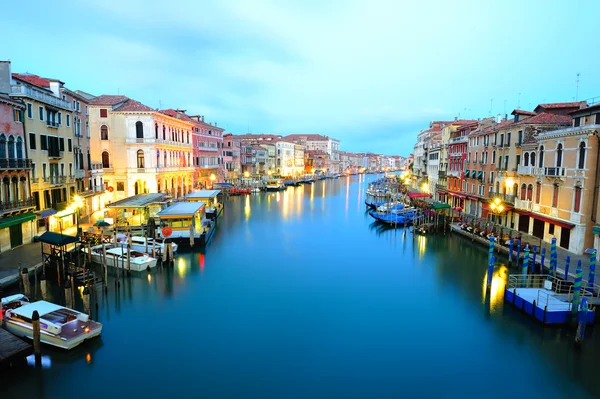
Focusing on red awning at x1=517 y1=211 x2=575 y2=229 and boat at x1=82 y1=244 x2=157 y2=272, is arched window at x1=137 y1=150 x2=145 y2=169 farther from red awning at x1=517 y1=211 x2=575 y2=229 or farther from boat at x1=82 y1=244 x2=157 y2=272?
red awning at x1=517 y1=211 x2=575 y2=229

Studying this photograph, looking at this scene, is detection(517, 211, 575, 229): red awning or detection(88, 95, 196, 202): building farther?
detection(88, 95, 196, 202): building

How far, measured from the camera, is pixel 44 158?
20750 millimetres

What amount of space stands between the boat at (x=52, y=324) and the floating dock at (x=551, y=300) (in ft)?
44.9

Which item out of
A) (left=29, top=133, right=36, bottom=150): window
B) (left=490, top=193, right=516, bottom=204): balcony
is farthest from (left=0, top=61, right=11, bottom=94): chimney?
(left=490, top=193, right=516, bottom=204): balcony

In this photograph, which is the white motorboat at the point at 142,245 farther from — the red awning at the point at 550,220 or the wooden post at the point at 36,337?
the red awning at the point at 550,220

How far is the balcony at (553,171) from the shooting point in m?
18.7

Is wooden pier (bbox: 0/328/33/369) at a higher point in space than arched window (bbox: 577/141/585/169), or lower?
lower

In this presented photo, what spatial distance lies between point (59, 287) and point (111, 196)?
19.3 m

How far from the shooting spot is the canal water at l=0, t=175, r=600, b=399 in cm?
942

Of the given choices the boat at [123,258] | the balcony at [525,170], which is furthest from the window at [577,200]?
the boat at [123,258]

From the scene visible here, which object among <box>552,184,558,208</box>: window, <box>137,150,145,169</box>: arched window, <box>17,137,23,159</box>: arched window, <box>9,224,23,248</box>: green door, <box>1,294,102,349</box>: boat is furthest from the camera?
<box>137,150,145,169</box>: arched window

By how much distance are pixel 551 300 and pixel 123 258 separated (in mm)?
16936

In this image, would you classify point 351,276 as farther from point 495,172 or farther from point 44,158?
point 44,158

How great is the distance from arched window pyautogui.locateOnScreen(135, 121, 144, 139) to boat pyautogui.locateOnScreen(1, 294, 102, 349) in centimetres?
2348
